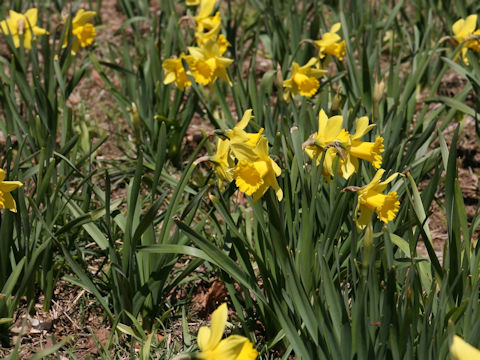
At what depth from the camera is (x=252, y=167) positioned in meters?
1.88

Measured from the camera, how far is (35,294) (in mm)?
2508

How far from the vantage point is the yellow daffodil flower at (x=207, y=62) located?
2.83m

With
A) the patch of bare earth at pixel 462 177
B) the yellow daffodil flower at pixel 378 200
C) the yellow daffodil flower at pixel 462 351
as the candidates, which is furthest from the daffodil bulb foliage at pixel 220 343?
the patch of bare earth at pixel 462 177

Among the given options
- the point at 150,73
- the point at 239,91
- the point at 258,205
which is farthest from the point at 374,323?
the point at 150,73

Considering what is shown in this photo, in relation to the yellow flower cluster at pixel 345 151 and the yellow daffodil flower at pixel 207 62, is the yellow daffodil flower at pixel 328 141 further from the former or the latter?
the yellow daffodil flower at pixel 207 62

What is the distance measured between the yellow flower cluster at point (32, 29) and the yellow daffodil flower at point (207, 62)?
0.71 meters

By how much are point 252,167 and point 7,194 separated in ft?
2.62

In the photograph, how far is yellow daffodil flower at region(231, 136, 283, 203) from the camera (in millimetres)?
1868

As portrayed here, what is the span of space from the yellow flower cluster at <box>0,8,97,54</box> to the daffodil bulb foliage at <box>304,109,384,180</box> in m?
1.64

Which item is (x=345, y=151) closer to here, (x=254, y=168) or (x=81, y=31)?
(x=254, y=168)

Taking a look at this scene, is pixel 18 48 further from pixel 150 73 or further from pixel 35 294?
pixel 35 294

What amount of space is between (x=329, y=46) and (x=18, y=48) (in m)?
1.58

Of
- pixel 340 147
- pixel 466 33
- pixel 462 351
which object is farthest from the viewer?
pixel 466 33

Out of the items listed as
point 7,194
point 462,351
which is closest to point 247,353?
point 462,351
